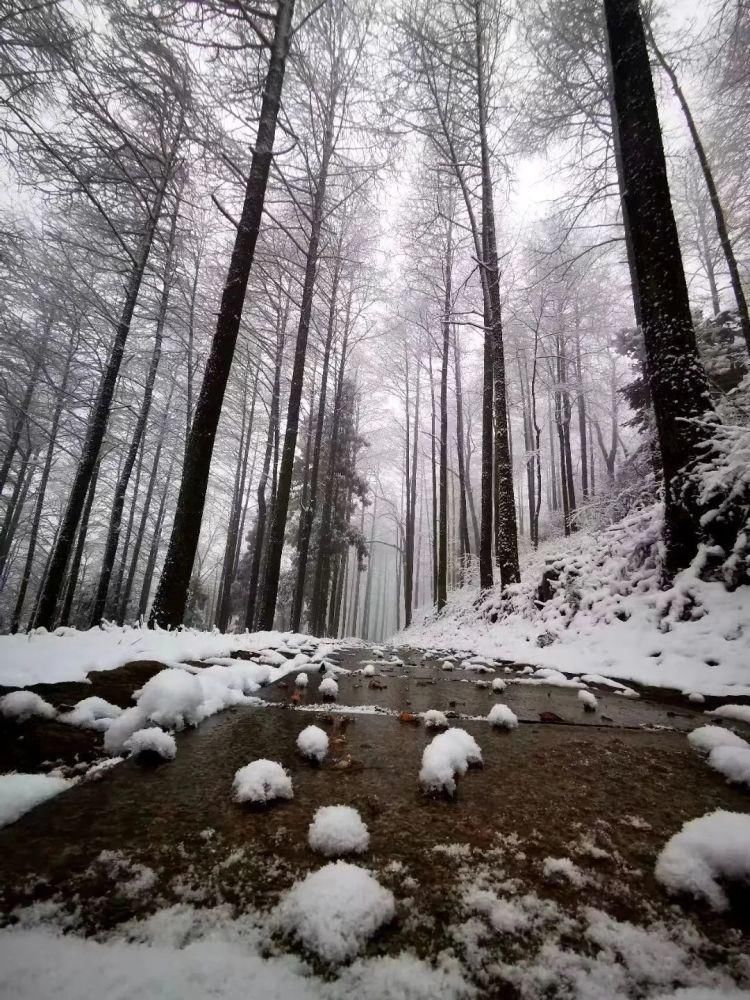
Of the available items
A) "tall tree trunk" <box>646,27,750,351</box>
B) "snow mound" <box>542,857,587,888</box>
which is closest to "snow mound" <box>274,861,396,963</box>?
"snow mound" <box>542,857,587,888</box>

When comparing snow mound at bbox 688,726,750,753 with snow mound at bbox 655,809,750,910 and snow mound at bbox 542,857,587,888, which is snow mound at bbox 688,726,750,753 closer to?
snow mound at bbox 655,809,750,910

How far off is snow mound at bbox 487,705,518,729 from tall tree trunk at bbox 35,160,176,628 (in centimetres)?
816

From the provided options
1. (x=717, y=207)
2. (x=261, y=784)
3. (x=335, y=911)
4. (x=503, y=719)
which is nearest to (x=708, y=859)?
(x=335, y=911)

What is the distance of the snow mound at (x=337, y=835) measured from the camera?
695mm

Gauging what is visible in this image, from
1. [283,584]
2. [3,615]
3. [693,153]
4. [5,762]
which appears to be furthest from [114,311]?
[3,615]

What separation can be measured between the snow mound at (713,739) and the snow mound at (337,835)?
1.18 m

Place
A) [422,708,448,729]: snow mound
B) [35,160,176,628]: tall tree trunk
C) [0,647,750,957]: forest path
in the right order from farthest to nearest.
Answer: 1. [35,160,176,628]: tall tree trunk
2. [422,708,448,729]: snow mound
3. [0,647,750,957]: forest path

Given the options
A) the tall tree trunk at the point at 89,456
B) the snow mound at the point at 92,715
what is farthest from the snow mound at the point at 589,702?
the tall tree trunk at the point at 89,456

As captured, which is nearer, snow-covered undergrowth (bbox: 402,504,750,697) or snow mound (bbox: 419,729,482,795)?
snow mound (bbox: 419,729,482,795)

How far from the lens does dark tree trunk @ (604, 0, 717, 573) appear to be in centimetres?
350

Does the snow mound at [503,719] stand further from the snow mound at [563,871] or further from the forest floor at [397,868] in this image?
the snow mound at [563,871]

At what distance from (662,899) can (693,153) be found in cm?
1732

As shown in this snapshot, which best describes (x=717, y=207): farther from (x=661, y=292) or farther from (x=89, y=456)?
(x=89, y=456)

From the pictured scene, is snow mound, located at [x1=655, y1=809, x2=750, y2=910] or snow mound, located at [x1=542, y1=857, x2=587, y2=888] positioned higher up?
snow mound, located at [x1=655, y1=809, x2=750, y2=910]
